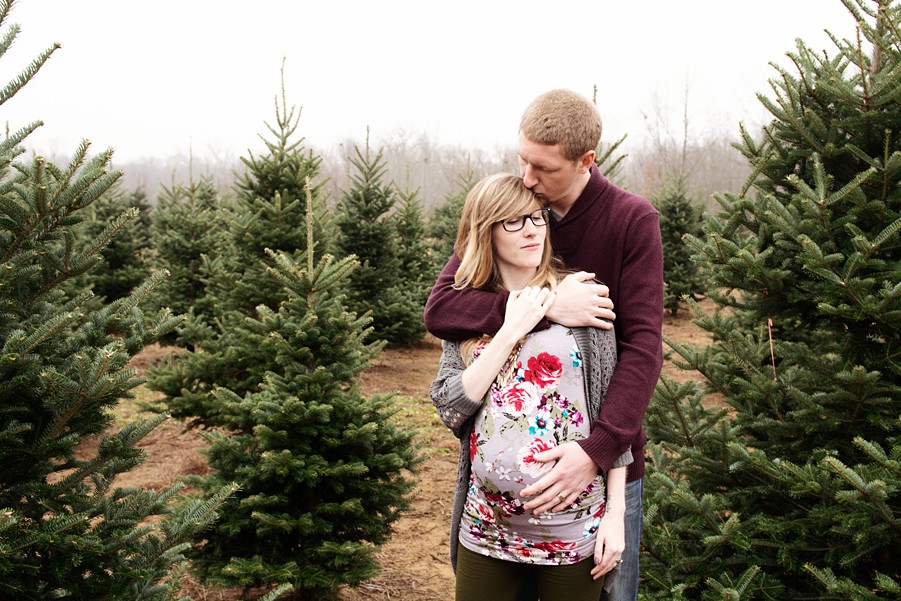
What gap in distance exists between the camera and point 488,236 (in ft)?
7.59

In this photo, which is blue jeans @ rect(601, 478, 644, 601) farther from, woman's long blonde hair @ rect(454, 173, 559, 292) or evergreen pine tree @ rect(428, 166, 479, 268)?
evergreen pine tree @ rect(428, 166, 479, 268)

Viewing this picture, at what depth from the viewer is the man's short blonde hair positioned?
213 centimetres

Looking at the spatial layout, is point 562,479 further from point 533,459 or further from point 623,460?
point 623,460

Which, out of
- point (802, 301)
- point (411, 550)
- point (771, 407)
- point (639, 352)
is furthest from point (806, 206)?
point (411, 550)

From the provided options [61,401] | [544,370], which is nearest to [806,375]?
[544,370]

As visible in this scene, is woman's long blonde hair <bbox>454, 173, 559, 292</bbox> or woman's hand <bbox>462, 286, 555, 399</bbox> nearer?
woman's hand <bbox>462, 286, 555, 399</bbox>

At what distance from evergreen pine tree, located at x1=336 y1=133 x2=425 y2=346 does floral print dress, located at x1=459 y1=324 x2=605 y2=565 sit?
8.33m

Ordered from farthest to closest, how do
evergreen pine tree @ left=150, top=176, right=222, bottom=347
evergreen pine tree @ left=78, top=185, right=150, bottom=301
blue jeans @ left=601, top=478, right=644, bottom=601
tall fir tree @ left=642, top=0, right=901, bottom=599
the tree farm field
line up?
1. evergreen pine tree @ left=78, top=185, right=150, bottom=301
2. evergreen pine tree @ left=150, top=176, right=222, bottom=347
3. the tree farm field
4. tall fir tree @ left=642, top=0, right=901, bottom=599
5. blue jeans @ left=601, top=478, right=644, bottom=601

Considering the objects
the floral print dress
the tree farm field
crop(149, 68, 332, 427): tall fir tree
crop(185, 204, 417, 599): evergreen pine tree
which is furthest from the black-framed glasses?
crop(149, 68, 332, 427): tall fir tree

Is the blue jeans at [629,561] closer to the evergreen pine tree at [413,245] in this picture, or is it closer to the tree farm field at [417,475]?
the tree farm field at [417,475]

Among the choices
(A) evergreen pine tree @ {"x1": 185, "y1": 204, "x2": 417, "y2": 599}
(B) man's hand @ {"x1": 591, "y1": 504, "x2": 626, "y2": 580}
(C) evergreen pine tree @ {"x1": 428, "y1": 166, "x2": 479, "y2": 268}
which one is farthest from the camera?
(C) evergreen pine tree @ {"x1": 428, "y1": 166, "x2": 479, "y2": 268}

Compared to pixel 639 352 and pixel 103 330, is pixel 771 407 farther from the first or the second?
pixel 103 330

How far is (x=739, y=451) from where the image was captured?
3002 millimetres

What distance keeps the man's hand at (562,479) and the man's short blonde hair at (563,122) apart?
94 cm
